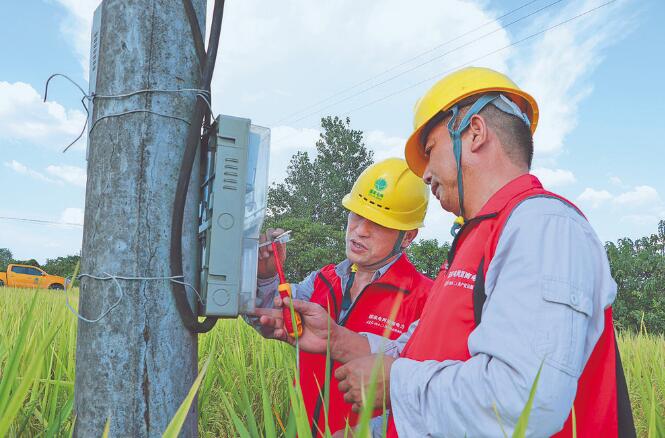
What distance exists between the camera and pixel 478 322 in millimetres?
1311

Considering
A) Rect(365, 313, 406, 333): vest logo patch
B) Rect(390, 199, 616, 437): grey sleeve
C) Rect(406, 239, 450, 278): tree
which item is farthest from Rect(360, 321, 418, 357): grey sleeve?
Rect(406, 239, 450, 278): tree

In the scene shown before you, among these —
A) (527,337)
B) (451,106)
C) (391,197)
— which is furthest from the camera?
(391,197)

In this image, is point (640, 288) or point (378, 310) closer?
point (378, 310)

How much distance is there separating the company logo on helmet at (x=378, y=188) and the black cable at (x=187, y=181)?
1.68 meters

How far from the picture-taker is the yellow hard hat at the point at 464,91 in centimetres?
170

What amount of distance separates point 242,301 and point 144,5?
0.81m

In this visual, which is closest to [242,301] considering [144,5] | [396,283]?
[144,5]

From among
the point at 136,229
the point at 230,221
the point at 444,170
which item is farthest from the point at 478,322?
the point at 136,229

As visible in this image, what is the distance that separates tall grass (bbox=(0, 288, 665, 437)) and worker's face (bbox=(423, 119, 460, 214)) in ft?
2.34

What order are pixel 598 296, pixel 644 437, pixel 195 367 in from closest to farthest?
1. pixel 598 296
2. pixel 195 367
3. pixel 644 437

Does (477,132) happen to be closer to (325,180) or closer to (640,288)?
(640,288)

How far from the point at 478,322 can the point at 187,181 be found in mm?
811

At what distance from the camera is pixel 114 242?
1.31m

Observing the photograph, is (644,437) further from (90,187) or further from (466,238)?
(90,187)
